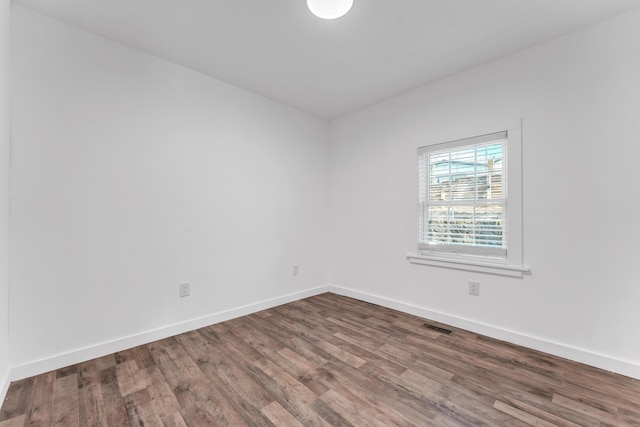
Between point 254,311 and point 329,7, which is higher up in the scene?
point 329,7

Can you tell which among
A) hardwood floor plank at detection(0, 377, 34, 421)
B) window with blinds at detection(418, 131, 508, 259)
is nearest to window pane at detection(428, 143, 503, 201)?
window with blinds at detection(418, 131, 508, 259)

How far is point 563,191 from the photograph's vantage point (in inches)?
85.5

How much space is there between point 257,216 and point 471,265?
90.0 inches

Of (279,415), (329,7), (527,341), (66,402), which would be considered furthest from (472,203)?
(66,402)

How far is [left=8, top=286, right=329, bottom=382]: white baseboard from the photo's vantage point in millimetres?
1875

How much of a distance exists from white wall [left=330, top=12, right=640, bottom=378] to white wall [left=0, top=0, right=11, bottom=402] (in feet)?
10.7

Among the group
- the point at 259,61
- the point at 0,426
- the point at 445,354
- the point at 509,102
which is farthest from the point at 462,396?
the point at 259,61

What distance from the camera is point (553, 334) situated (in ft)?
7.20

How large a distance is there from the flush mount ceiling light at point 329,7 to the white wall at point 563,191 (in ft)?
4.97

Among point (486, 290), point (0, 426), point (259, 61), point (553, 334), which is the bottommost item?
point (0, 426)

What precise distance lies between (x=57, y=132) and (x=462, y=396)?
3.27 metres

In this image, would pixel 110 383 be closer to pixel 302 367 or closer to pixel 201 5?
pixel 302 367

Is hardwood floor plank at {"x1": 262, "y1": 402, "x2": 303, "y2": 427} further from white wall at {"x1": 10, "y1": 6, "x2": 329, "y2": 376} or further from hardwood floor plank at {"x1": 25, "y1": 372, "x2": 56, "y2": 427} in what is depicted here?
white wall at {"x1": 10, "y1": 6, "x2": 329, "y2": 376}

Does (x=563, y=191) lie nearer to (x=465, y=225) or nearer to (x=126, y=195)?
(x=465, y=225)
